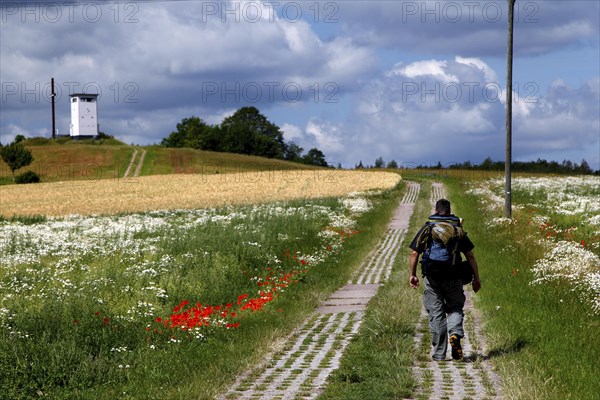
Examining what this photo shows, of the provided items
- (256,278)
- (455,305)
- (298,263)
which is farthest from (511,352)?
(298,263)

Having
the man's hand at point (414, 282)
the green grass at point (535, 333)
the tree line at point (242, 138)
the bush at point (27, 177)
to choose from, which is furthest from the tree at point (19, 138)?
the man's hand at point (414, 282)

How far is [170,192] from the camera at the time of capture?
67625 mm

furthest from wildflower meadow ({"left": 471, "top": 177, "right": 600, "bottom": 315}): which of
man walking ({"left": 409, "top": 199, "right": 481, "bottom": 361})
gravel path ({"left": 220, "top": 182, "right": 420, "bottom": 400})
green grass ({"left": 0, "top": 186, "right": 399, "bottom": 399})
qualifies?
green grass ({"left": 0, "top": 186, "right": 399, "bottom": 399})

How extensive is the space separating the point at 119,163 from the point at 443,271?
103 meters

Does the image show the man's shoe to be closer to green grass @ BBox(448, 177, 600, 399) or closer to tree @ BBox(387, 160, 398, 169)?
green grass @ BBox(448, 177, 600, 399)

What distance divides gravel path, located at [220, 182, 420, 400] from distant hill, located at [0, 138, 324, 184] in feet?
281

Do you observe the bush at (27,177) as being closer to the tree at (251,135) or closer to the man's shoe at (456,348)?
the tree at (251,135)

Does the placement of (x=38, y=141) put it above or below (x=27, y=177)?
above

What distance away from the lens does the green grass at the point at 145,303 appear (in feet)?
33.6

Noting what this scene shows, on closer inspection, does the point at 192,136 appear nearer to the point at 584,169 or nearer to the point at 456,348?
the point at 584,169

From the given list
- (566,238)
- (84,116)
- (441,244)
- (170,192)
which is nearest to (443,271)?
(441,244)

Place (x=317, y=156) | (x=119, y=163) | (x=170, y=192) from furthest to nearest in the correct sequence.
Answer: (x=317, y=156), (x=119, y=163), (x=170, y=192)

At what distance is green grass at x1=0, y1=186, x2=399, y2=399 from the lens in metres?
10.2

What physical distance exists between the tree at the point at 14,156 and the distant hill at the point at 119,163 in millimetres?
1733
